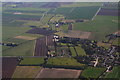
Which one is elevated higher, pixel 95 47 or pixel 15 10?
pixel 15 10

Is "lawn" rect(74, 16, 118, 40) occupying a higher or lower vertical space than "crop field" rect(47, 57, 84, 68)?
higher

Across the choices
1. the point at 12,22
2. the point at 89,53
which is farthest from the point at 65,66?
the point at 12,22

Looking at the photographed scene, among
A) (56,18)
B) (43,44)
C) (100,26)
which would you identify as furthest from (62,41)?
(56,18)

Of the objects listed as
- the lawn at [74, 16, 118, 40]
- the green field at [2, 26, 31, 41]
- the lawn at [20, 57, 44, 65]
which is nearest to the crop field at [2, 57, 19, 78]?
the lawn at [20, 57, 44, 65]

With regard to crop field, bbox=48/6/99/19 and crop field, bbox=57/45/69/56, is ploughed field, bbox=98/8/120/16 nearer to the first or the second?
crop field, bbox=48/6/99/19

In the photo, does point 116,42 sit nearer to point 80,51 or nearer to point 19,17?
point 80,51

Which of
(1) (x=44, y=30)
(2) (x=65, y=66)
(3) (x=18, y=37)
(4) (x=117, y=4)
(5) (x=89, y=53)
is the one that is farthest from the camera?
(4) (x=117, y=4)

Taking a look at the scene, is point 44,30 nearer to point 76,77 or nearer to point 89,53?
point 89,53
